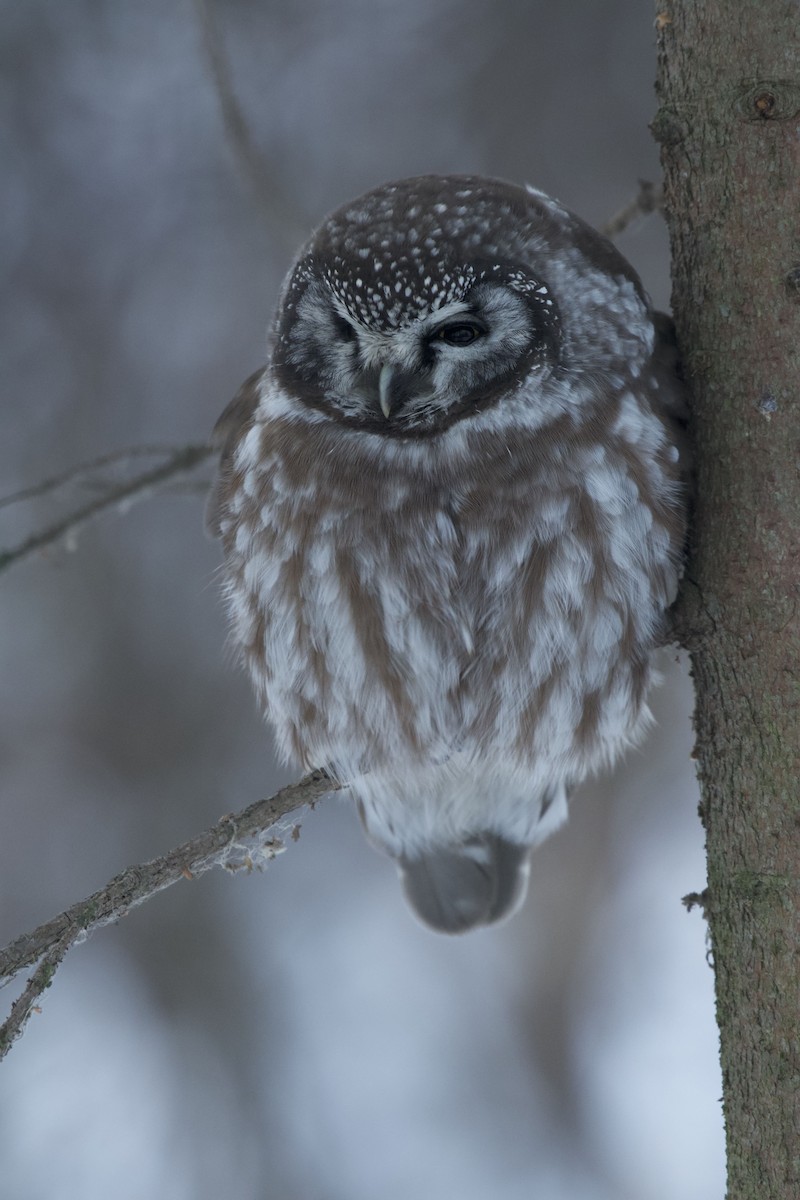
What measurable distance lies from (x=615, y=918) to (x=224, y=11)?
552 centimetres

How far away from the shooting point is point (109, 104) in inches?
267

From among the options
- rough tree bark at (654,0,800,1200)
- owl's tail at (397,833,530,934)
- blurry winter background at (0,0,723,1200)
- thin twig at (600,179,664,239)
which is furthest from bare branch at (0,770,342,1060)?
blurry winter background at (0,0,723,1200)

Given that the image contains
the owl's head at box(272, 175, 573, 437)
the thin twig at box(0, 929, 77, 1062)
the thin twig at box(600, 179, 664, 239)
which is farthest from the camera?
the thin twig at box(600, 179, 664, 239)

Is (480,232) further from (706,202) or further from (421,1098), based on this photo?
(421,1098)

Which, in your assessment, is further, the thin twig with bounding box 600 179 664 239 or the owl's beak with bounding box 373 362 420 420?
the thin twig with bounding box 600 179 664 239

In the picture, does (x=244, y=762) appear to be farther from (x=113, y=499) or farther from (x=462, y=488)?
(x=462, y=488)

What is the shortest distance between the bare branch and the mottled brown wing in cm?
104

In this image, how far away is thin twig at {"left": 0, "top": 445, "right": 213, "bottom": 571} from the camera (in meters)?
2.94

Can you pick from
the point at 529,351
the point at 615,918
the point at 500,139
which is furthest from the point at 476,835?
the point at 500,139

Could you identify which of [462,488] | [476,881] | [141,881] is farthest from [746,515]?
[476,881]

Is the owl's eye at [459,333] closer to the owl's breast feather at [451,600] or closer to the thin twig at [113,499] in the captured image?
the owl's breast feather at [451,600]

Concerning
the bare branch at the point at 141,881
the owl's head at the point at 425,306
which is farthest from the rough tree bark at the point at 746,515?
the bare branch at the point at 141,881

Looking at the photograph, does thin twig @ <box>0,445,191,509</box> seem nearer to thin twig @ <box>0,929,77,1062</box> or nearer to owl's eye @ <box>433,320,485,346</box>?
owl's eye @ <box>433,320,485,346</box>

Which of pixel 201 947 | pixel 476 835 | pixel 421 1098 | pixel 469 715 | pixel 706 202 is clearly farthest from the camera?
pixel 201 947
